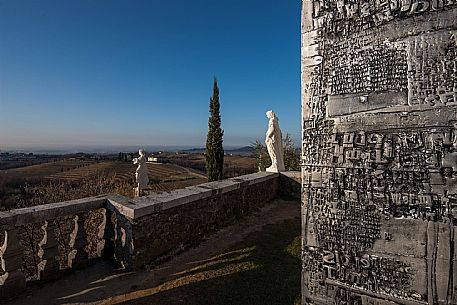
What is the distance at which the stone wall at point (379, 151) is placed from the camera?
1.09m

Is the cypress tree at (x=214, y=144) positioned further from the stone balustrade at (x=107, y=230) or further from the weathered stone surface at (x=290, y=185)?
the stone balustrade at (x=107, y=230)

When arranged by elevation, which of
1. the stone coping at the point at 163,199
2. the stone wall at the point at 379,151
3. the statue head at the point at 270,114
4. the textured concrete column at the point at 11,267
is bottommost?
the textured concrete column at the point at 11,267

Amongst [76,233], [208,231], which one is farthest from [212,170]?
[76,233]

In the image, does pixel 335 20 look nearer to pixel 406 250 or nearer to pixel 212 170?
pixel 406 250

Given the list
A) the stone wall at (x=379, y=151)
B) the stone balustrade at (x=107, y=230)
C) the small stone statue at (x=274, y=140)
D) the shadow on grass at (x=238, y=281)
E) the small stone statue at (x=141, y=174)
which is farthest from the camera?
the small stone statue at (x=141, y=174)

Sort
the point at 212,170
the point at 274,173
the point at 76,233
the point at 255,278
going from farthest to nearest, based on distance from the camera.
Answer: the point at 212,170, the point at 274,173, the point at 76,233, the point at 255,278

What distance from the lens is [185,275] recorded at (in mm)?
3783

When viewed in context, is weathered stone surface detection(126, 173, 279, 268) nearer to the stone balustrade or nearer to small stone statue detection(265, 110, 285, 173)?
the stone balustrade

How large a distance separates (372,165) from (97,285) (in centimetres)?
390

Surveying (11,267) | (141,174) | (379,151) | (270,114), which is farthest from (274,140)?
(379,151)

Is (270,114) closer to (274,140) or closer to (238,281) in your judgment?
(274,140)

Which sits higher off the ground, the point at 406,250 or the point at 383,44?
the point at 383,44

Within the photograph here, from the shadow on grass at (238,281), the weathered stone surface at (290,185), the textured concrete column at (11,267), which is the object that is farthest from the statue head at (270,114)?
the textured concrete column at (11,267)

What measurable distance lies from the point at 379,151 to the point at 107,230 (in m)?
4.53
